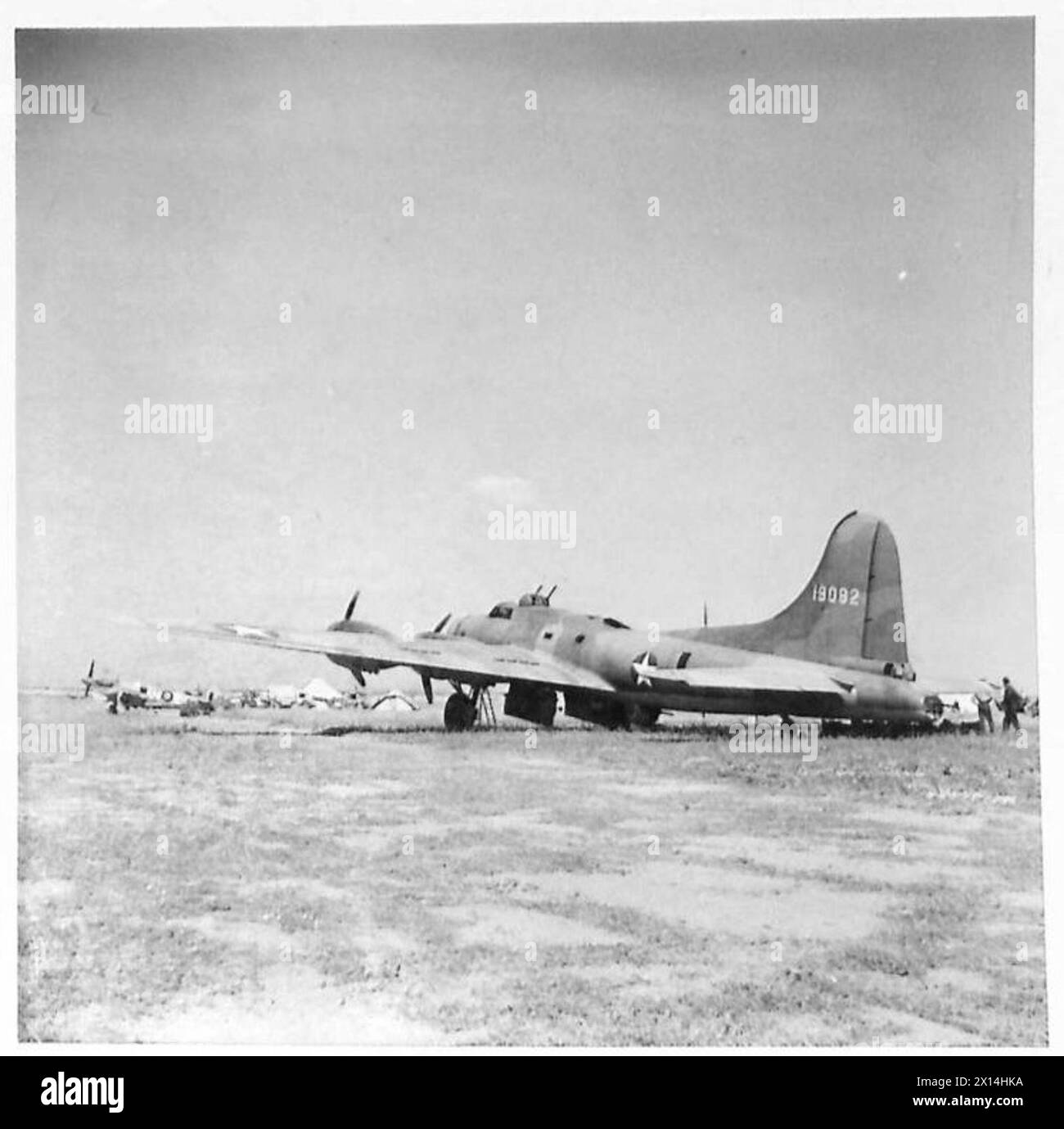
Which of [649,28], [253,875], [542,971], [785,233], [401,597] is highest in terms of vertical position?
[649,28]

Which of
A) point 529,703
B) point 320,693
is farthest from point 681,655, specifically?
point 320,693

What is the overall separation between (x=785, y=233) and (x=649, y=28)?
83 centimetres

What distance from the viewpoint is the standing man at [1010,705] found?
3.91 meters

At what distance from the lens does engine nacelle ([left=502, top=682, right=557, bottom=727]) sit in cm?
414

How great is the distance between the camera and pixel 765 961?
3896mm

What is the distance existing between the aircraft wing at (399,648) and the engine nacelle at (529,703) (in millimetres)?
99

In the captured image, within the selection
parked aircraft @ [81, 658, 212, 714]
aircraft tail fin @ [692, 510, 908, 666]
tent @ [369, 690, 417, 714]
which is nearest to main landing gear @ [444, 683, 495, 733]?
tent @ [369, 690, 417, 714]

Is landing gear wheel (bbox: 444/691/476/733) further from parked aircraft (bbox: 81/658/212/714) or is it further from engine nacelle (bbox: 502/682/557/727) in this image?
parked aircraft (bbox: 81/658/212/714)

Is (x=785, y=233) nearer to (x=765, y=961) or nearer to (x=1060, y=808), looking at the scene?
(x=1060, y=808)

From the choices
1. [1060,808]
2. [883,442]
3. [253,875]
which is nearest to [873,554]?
[883,442]

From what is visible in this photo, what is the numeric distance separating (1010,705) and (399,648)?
2036 millimetres

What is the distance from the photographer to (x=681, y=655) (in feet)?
13.4

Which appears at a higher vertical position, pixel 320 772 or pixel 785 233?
pixel 785 233

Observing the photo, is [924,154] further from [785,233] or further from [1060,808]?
[1060,808]
